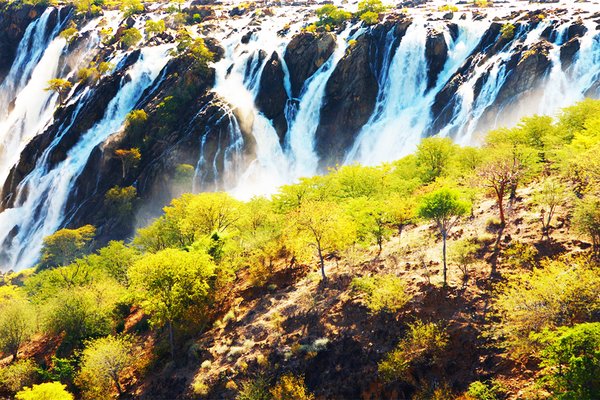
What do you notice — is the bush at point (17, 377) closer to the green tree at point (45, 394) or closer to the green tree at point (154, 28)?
the green tree at point (45, 394)

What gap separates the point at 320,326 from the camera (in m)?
21.6

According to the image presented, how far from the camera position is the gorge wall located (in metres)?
55.9

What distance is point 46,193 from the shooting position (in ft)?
223

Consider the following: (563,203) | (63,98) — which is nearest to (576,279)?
(563,203)

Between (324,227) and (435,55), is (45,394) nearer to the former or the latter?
(324,227)

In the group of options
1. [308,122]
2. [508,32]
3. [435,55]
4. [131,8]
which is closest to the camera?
[508,32]

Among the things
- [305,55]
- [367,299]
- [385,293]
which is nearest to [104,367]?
[367,299]

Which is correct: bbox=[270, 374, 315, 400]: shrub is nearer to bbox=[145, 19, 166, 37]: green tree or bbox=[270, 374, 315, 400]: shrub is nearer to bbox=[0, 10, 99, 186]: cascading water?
bbox=[0, 10, 99, 186]: cascading water

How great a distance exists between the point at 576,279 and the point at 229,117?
60415 millimetres

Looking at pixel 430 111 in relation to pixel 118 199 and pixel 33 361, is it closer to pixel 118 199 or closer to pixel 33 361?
pixel 118 199

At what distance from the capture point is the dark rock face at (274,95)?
7044cm

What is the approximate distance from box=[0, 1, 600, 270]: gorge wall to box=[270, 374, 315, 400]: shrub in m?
43.0

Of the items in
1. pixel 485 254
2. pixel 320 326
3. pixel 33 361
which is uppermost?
pixel 485 254

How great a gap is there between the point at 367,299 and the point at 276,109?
5501 centimetres
